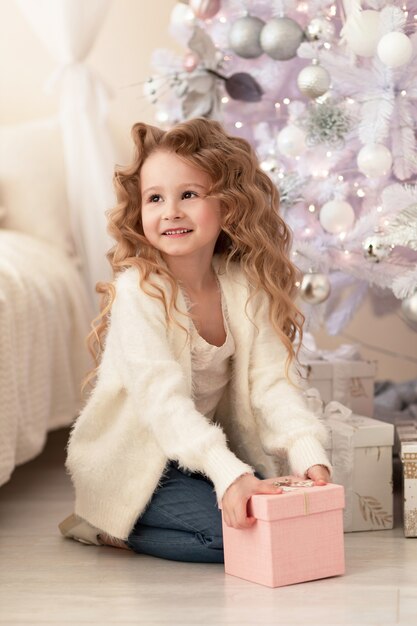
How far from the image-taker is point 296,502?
4.84 ft

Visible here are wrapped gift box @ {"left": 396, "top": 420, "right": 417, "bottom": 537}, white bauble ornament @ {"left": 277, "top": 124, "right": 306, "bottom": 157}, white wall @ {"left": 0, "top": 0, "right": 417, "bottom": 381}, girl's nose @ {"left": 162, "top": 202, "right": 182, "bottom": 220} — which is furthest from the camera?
white wall @ {"left": 0, "top": 0, "right": 417, "bottom": 381}

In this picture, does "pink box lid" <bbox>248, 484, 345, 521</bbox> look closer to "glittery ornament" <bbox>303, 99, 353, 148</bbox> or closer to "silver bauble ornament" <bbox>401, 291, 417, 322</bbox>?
"silver bauble ornament" <bbox>401, 291, 417, 322</bbox>

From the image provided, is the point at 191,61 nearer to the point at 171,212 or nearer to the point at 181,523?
the point at 171,212

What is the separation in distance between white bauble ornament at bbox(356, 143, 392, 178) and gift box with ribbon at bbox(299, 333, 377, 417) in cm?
40

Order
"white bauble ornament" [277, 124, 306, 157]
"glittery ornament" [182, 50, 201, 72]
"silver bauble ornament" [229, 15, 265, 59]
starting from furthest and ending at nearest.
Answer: "glittery ornament" [182, 50, 201, 72] → "silver bauble ornament" [229, 15, 265, 59] → "white bauble ornament" [277, 124, 306, 157]

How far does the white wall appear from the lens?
10.4ft

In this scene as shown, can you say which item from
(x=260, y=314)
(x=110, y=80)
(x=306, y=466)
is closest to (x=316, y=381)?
(x=260, y=314)

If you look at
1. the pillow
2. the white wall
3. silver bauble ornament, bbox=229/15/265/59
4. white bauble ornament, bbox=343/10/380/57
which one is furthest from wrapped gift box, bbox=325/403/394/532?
the white wall

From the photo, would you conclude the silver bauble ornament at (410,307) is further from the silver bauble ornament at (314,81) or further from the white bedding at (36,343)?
the white bedding at (36,343)

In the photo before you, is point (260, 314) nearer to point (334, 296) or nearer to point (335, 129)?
point (335, 129)

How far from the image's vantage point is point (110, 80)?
3234 millimetres

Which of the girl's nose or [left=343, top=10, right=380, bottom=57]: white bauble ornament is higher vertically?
[left=343, top=10, right=380, bottom=57]: white bauble ornament

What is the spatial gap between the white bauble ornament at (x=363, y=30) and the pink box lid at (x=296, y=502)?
979 millimetres

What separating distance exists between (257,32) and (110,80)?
1065 mm
